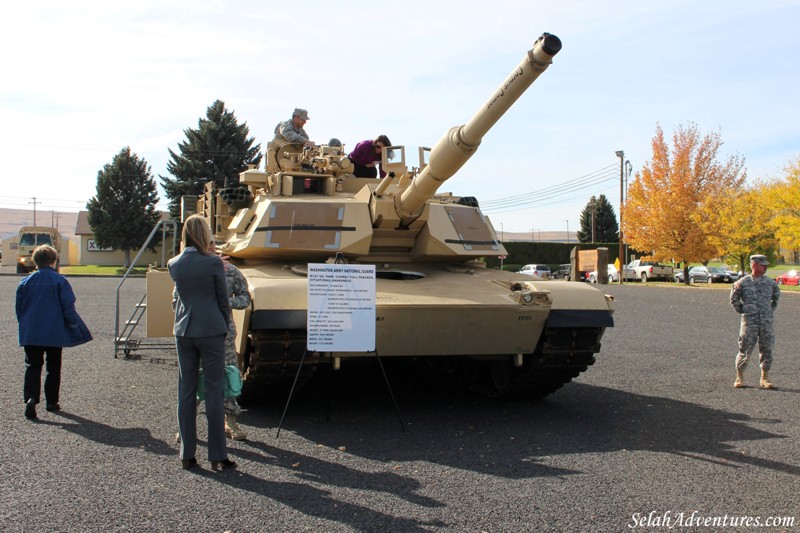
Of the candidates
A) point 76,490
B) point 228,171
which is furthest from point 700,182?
point 76,490

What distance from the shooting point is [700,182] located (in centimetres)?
3556

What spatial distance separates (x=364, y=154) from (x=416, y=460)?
16.2 feet

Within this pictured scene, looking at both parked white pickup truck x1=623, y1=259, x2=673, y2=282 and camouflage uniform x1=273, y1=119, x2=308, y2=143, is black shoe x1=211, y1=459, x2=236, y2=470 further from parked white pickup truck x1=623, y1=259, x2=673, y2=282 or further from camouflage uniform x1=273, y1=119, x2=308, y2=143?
parked white pickup truck x1=623, y1=259, x2=673, y2=282

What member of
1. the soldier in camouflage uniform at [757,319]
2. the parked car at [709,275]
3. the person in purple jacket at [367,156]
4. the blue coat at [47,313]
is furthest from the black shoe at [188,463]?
the parked car at [709,275]

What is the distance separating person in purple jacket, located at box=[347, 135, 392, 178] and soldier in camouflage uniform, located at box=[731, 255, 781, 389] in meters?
4.67

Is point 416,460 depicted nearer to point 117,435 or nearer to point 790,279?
point 117,435

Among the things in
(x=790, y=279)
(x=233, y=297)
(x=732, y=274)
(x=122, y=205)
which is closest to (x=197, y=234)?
(x=233, y=297)

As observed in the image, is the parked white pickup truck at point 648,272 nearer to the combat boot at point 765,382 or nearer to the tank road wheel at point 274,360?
the combat boot at point 765,382

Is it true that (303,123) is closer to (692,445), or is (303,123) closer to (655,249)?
(692,445)

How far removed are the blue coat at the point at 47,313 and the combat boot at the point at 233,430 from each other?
193cm

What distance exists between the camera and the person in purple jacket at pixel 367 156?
973 centimetres

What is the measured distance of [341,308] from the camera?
6.75 metres

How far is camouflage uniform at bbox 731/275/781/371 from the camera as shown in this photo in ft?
30.5

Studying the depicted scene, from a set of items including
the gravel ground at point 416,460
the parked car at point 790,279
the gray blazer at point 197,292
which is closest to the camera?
the gravel ground at point 416,460
